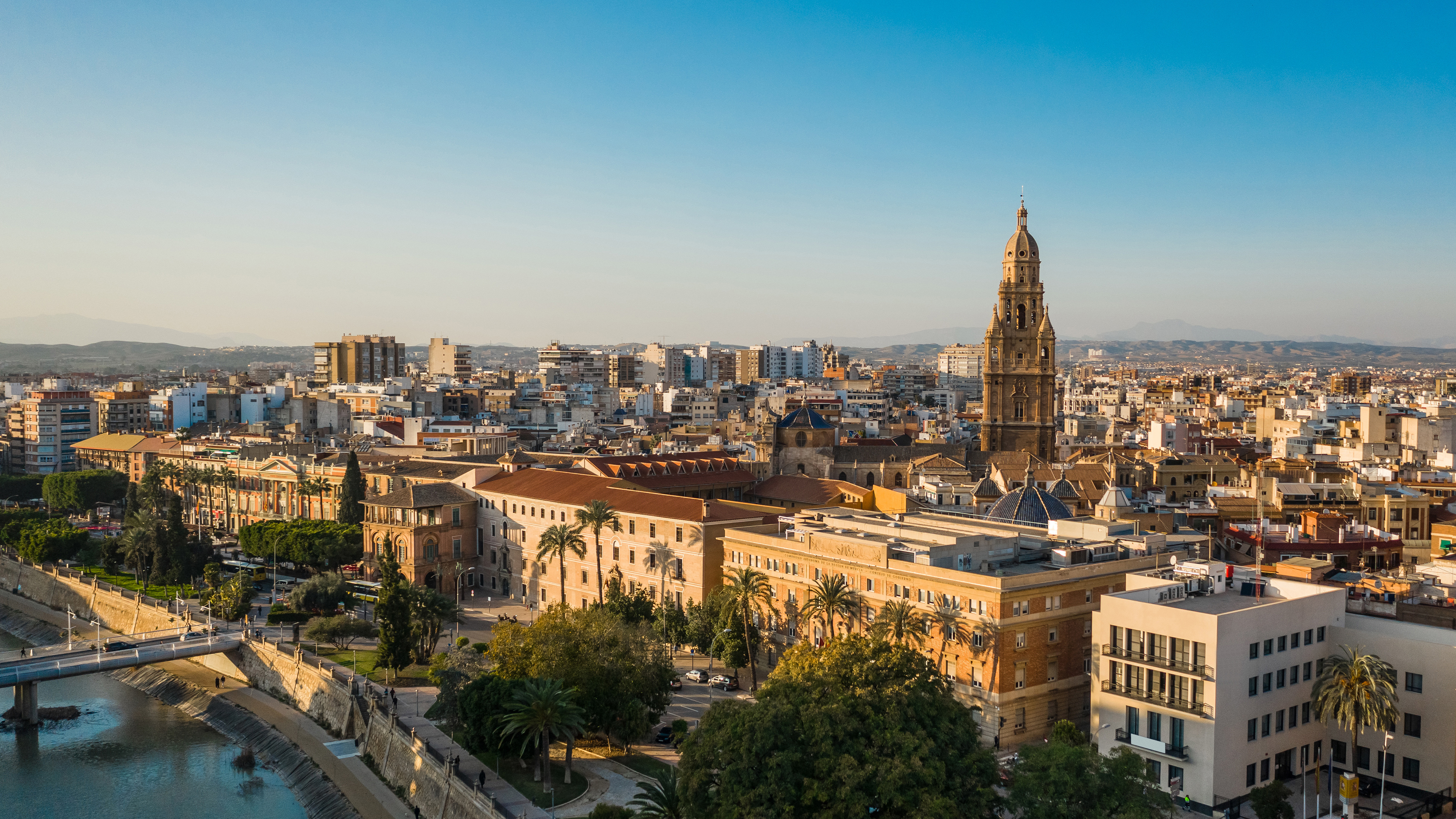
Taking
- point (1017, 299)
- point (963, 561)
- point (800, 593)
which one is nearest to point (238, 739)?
point (800, 593)

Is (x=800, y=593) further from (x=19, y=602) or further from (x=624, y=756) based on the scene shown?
(x=19, y=602)

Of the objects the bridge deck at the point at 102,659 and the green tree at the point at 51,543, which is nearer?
the bridge deck at the point at 102,659

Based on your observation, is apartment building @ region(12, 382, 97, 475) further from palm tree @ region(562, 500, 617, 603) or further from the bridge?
palm tree @ region(562, 500, 617, 603)

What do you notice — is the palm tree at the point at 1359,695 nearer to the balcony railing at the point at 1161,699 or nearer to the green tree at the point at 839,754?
the balcony railing at the point at 1161,699

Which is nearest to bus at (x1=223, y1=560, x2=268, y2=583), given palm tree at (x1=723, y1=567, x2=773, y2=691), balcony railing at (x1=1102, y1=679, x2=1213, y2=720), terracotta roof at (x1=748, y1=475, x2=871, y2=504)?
terracotta roof at (x1=748, y1=475, x2=871, y2=504)

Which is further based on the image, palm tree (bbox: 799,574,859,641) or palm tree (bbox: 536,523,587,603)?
palm tree (bbox: 536,523,587,603)

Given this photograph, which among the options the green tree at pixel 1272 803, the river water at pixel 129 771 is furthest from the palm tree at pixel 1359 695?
the river water at pixel 129 771

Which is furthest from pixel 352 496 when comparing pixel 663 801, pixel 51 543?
pixel 663 801
